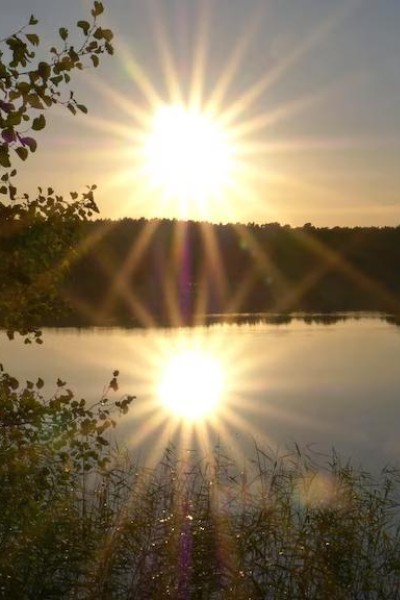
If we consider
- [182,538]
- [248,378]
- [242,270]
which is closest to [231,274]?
[242,270]

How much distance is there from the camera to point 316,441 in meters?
12.9

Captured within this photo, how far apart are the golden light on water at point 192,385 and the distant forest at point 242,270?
22005 millimetres

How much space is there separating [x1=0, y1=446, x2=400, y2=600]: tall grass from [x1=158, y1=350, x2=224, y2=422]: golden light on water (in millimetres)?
6831

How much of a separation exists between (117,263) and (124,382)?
43602 millimetres

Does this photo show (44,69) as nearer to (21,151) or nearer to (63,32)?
(63,32)

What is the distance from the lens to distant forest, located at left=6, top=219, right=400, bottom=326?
152 feet

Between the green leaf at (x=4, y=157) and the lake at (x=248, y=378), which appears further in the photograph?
the lake at (x=248, y=378)

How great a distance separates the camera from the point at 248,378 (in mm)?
20938

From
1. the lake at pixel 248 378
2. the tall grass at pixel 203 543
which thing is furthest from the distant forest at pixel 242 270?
the tall grass at pixel 203 543

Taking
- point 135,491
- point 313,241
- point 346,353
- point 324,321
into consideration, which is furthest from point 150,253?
point 135,491

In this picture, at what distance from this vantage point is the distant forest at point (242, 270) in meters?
51.8

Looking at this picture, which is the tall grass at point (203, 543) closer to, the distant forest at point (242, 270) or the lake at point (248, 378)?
the lake at point (248, 378)

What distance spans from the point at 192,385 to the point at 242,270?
46436 mm

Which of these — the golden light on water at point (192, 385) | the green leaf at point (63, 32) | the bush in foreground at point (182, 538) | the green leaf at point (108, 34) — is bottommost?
the bush in foreground at point (182, 538)
